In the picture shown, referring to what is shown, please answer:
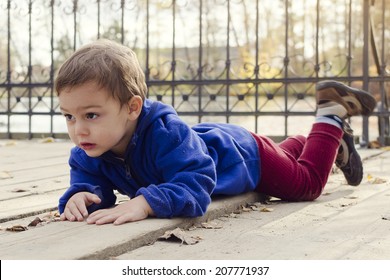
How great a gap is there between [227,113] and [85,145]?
434 centimetres

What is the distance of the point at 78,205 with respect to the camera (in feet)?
8.29

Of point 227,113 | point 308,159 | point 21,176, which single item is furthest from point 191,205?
point 227,113

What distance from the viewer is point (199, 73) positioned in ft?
22.1

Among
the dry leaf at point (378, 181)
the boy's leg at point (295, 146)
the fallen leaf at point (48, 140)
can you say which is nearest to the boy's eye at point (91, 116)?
the boy's leg at point (295, 146)

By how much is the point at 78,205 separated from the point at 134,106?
432 mm

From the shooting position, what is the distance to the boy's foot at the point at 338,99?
3425mm

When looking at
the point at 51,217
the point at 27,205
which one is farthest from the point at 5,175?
the point at 51,217

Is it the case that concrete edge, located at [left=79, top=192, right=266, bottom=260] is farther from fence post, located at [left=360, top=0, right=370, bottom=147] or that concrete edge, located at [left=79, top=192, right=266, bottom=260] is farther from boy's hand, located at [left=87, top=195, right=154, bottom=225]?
fence post, located at [left=360, top=0, right=370, bottom=147]

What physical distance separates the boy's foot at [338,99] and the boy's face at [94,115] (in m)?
1.30

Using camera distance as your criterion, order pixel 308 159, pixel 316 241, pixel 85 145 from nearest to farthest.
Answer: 1. pixel 316 241
2. pixel 85 145
3. pixel 308 159

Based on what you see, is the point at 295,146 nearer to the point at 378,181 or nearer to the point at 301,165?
the point at 301,165

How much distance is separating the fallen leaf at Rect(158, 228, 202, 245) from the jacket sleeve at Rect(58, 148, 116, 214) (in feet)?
1.62

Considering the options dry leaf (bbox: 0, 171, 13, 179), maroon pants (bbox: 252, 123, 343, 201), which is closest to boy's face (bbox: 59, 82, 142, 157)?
maroon pants (bbox: 252, 123, 343, 201)

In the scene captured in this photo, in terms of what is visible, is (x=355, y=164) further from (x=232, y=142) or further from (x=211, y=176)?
(x=211, y=176)
